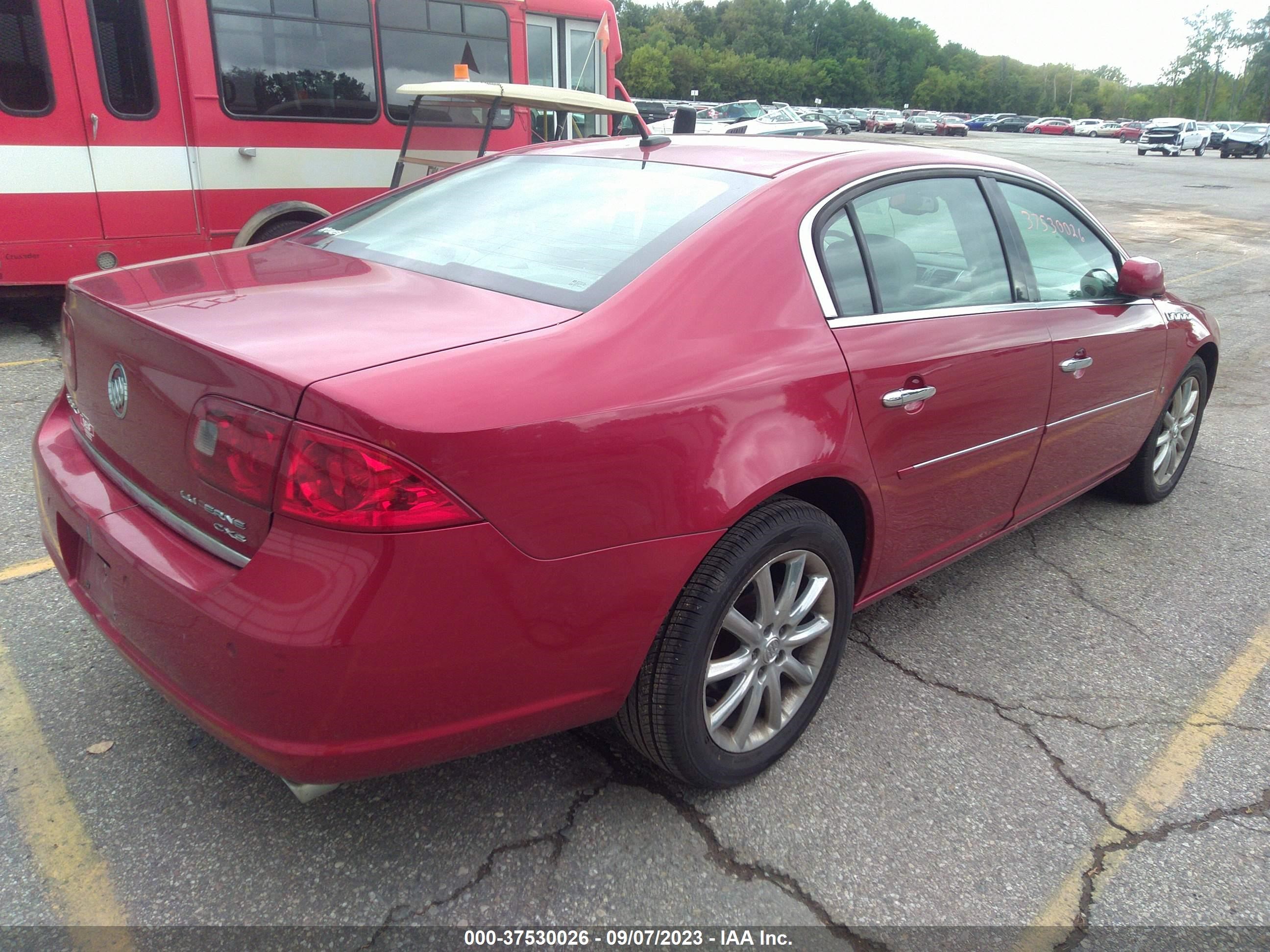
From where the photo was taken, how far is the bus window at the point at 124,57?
630 centimetres

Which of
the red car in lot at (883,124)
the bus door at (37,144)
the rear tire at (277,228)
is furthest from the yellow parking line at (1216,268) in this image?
the red car in lot at (883,124)

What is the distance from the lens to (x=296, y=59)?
7266 mm

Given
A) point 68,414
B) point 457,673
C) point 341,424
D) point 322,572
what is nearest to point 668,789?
point 457,673

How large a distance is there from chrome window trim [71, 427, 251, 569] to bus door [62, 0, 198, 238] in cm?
514

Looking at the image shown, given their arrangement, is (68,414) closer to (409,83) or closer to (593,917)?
(593,917)

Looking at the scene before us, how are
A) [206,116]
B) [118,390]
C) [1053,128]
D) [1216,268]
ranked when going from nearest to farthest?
[118,390], [206,116], [1216,268], [1053,128]

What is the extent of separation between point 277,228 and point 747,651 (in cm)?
640

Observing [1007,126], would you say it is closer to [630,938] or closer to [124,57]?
[124,57]

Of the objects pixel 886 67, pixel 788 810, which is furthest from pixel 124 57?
pixel 886 67

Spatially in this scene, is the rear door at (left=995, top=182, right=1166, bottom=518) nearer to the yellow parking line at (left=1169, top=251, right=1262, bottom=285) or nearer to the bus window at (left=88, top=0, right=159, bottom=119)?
the bus window at (left=88, top=0, right=159, bottom=119)

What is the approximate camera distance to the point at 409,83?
8039mm

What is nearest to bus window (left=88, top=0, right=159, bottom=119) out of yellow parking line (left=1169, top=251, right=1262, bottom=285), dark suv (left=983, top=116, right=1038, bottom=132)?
yellow parking line (left=1169, top=251, right=1262, bottom=285)

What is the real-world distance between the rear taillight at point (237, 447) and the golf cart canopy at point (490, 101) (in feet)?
17.7

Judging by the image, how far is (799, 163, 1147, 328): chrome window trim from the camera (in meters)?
2.42
